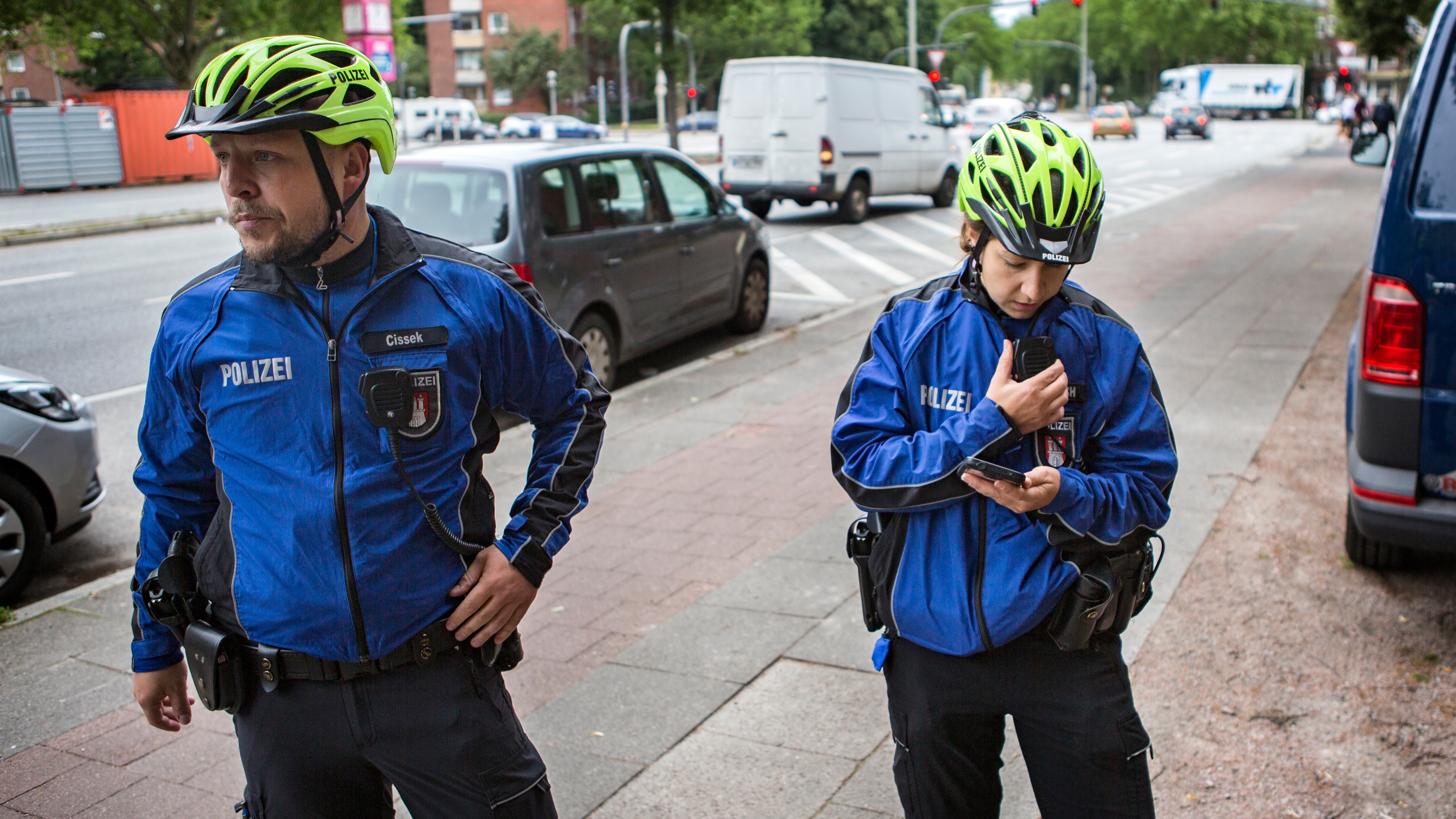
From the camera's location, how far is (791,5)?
68188mm

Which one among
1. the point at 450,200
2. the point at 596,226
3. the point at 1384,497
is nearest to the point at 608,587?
the point at 1384,497

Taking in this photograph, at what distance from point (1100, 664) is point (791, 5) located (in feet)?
229

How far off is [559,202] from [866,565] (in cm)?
604

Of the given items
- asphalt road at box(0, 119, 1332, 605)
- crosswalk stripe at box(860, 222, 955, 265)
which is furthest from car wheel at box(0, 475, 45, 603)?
crosswalk stripe at box(860, 222, 955, 265)

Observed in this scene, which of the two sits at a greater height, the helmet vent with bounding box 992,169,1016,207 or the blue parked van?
the helmet vent with bounding box 992,169,1016,207

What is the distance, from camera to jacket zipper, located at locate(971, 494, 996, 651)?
6.91 ft

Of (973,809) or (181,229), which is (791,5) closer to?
(181,229)

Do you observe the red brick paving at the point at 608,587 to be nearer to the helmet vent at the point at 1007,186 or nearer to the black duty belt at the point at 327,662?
the black duty belt at the point at 327,662

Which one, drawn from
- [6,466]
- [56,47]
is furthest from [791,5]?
[6,466]

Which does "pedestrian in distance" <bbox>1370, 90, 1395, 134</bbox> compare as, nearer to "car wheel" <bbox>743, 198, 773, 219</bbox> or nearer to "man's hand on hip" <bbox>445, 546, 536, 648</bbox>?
"man's hand on hip" <bbox>445, 546, 536, 648</bbox>

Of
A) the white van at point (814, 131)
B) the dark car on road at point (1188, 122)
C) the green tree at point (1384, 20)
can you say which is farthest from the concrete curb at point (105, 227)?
the dark car on road at point (1188, 122)

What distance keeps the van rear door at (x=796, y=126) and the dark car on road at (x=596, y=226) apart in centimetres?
870

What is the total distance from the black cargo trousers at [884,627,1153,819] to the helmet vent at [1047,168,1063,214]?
73 cm

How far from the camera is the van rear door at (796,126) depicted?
18312 mm
